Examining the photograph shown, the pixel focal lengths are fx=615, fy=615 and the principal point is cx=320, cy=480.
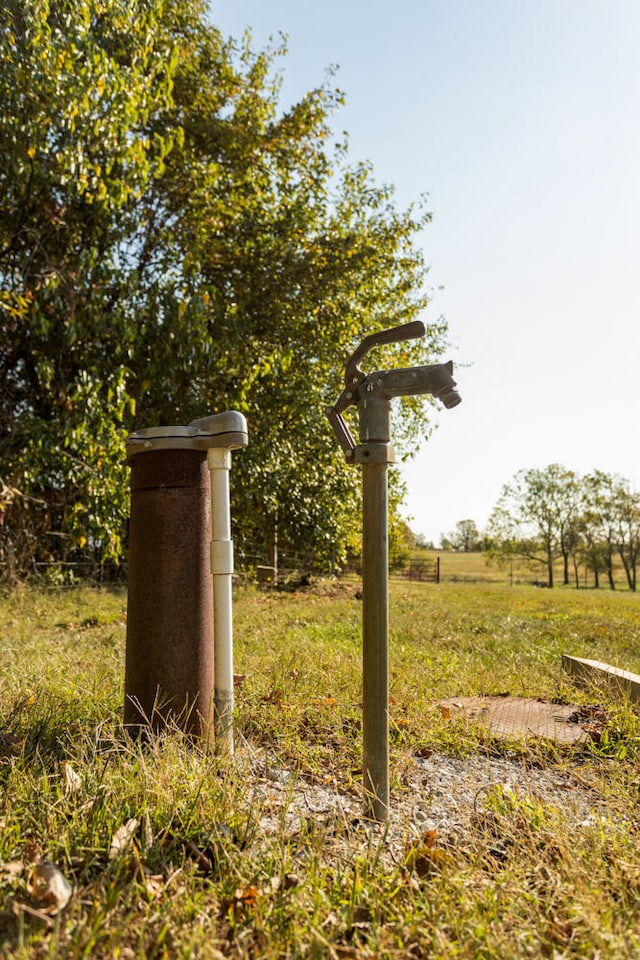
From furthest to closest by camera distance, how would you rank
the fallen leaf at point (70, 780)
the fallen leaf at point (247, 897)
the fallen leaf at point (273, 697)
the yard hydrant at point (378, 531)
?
the fallen leaf at point (273, 697) < the yard hydrant at point (378, 531) < the fallen leaf at point (70, 780) < the fallen leaf at point (247, 897)

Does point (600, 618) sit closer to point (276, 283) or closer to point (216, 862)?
point (276, 283)

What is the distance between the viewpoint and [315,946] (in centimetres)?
145

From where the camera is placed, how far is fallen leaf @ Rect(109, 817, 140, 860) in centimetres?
170

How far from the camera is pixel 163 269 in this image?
29.0 feet

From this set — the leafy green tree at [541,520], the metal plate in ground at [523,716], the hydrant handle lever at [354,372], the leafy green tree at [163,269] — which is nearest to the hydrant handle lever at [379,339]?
the hydrant handle lever at [354,372]

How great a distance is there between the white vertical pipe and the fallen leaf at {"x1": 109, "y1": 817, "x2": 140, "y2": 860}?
2.66 ft

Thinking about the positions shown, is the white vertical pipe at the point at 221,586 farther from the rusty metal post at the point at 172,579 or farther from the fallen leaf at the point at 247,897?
the fallen leaf at the point at 247,897

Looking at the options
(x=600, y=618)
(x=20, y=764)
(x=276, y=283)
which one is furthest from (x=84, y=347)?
(x=600, y=618)

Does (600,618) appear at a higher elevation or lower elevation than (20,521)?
lower

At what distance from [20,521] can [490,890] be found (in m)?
8.66

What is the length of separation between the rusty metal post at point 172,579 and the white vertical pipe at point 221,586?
0.10ft

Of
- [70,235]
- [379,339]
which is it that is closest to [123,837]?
[379,339]

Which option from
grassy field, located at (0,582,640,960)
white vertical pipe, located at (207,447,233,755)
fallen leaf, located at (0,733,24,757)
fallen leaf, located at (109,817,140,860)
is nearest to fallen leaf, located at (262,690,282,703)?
grassy field, located at (0,582,640,960)

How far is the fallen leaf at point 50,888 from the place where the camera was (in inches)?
58.2
